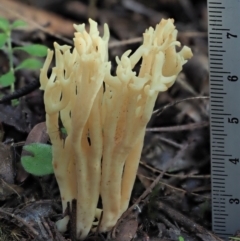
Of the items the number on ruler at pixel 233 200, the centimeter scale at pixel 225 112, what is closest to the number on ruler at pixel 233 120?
the centimeter scale at pixel 225 112

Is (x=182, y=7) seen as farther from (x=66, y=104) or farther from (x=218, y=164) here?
(x=66, y=104)

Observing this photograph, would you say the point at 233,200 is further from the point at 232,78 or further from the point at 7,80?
the point at 7,80

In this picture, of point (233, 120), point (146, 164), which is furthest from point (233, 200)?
point (146, 164)

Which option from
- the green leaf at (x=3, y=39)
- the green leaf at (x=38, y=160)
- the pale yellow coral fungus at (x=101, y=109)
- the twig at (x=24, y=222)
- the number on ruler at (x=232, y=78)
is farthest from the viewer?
the green leaf at (x=3, y=39)

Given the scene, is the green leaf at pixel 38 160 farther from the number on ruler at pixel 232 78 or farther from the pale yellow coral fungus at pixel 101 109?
the number on ruler at pixel 232 78

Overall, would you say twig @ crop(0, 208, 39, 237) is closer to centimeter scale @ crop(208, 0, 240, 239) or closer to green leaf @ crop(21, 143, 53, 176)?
green leaf @ crop(21, 143, 53, 176)

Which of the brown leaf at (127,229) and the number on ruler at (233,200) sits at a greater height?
the number on ruler at (233,200)
